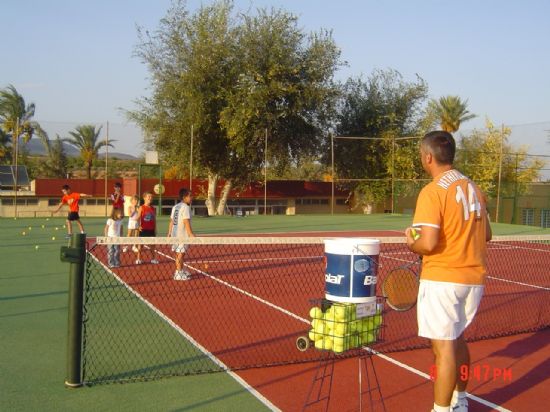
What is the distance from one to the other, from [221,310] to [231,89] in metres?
28.1

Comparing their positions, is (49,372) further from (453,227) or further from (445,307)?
(453,227)

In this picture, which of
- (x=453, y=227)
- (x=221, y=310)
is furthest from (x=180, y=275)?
(x=453, y=227)

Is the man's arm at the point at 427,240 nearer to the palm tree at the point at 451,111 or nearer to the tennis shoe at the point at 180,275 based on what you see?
the tennis shoe at the point at 180,275

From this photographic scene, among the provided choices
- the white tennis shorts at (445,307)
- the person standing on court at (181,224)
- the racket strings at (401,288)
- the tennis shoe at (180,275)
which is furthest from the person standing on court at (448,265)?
the tennis shoe at (180,275)

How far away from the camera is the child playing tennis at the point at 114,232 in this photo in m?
13.1

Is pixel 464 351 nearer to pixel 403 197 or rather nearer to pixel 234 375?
pixel 234 375

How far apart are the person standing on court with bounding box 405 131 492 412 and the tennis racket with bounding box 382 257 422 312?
55cm

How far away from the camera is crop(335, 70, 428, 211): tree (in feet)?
127

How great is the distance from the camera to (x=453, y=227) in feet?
14.0

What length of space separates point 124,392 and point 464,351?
2.89 m

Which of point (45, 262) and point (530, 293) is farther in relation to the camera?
point (45, 262)

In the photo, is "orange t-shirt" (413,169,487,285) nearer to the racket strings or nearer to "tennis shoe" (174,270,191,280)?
the racket strings

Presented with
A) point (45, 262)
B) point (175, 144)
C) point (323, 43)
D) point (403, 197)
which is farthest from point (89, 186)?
point (45, 262)

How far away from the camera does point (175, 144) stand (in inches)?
1414
